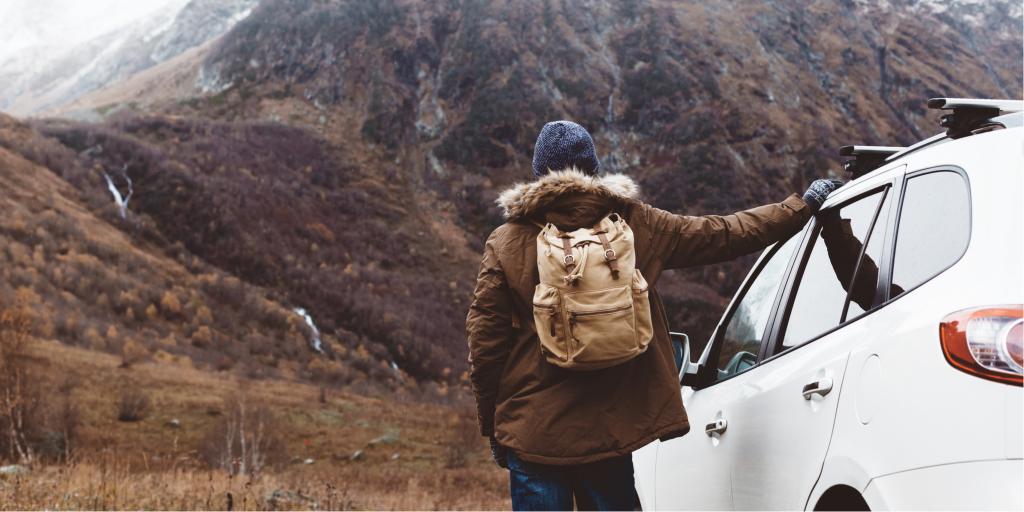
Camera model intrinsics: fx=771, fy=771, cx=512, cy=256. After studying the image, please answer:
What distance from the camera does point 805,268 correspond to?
2740mm

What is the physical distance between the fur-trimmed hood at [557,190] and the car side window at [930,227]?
779mm

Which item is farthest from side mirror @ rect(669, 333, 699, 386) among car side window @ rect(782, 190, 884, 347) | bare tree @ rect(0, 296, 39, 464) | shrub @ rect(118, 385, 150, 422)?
shrub @ rect(118, 385, 150, 422)

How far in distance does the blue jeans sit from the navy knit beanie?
0.99m

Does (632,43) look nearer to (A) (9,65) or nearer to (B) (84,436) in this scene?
(B) (84,436)

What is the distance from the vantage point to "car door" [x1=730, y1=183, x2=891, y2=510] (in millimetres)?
2053

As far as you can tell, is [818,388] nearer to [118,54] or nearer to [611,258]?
[611,258]

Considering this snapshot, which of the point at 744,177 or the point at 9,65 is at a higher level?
the point at 9,65

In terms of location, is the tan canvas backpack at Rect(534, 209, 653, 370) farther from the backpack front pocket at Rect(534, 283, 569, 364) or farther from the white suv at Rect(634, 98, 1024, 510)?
the white suv at Rect(634, 98, 1024, 510)

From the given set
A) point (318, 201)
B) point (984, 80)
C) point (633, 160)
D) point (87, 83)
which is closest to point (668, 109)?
point (633, 160)

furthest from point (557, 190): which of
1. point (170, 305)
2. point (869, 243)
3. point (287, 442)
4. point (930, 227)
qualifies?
point (170, 305)

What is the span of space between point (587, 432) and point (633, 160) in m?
55.0

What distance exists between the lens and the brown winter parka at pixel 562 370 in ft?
8.01

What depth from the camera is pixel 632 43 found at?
63.4 metres

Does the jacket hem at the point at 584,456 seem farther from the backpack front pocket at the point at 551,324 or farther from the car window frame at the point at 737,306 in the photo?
the car window frame at the point at 737,306
